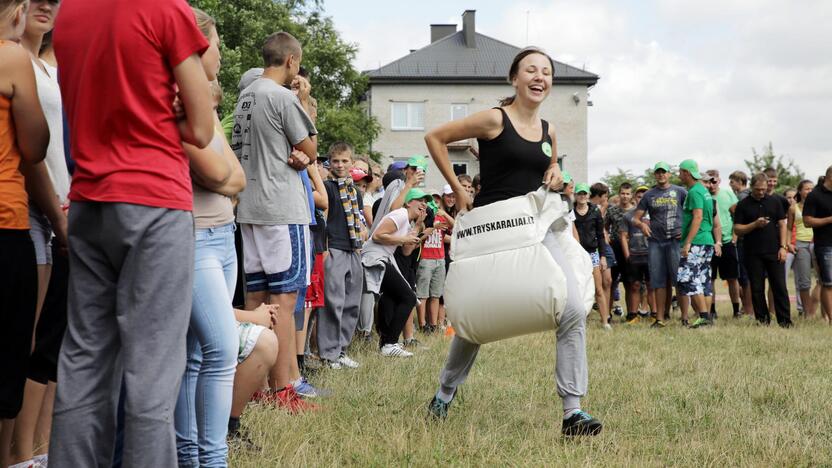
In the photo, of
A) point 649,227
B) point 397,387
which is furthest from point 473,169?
point 397,387

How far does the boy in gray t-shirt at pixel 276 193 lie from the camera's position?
5.61m

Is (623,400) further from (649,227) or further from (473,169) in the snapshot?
(473,169)

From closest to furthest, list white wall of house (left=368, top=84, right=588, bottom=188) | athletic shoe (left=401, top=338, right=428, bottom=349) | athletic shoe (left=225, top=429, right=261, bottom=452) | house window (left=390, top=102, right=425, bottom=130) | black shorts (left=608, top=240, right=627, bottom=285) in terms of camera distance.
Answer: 1. athletic shoe (left=225, top=429, right=261, bottom=452)
2. athletic shoe (left=401, top=338, right=428, bottom=349)
3. black shorts (left=608, top=240, right=627, bottom=285)
4. white wall of house (left=368, top=84, right=588, bottom=188)
5. house window (left=390, top=102, right=425, bottom=130)

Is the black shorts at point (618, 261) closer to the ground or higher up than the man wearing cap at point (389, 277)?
closer to the ground

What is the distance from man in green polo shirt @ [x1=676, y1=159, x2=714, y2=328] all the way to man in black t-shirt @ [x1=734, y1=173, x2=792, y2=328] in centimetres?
63

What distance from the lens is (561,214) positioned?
5031 mm

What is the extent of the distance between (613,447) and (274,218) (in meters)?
2.43

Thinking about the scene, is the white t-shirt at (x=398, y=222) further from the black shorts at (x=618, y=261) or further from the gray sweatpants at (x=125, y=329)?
the black shorts at (x=618, y=261)

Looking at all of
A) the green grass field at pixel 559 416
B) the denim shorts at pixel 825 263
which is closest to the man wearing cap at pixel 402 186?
the green grass field at pixel 559 416

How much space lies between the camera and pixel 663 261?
1366cm

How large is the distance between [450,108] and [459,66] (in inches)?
107

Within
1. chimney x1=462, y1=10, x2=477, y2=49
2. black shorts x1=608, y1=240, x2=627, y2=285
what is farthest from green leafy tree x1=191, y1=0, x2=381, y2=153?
black shorts x1=608, y1=240, x2=627, y2=285

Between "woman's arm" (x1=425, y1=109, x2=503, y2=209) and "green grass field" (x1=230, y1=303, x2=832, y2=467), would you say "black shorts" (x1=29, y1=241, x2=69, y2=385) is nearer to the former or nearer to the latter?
"green grass field" (x1=230, y1=303, x2=832, y2=467)

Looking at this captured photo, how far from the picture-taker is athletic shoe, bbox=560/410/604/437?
191 inches
